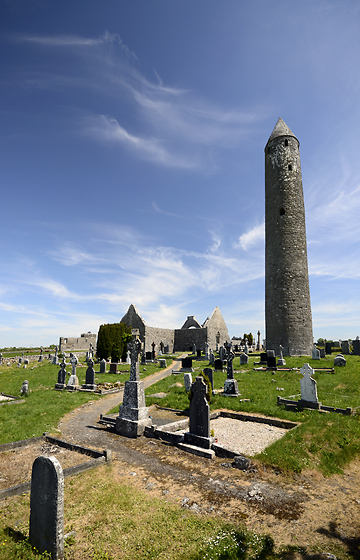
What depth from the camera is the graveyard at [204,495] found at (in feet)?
13.6

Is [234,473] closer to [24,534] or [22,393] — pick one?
[24,534]

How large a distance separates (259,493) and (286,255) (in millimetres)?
24616

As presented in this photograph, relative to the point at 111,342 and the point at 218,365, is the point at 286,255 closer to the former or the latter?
the point at 218,365

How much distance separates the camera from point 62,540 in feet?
12.8

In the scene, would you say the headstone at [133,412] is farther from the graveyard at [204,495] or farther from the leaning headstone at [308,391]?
the leaning headstone at [308,391]

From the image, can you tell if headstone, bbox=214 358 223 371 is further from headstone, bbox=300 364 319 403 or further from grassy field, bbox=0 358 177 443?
headstone, bbox=300 364 319 403

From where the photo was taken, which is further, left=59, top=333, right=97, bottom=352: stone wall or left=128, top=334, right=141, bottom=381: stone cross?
left=59, top=333, right=97, bottom=352: stone wall

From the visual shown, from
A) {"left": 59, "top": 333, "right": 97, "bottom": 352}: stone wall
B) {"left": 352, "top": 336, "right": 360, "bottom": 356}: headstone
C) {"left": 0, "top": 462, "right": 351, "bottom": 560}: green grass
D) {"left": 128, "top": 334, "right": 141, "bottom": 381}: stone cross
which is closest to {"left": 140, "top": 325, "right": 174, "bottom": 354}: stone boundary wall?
{"left": 59, "top": 333, "right": 97, "bottom": 352}: stone wall

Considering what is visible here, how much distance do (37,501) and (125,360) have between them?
99.8 ft

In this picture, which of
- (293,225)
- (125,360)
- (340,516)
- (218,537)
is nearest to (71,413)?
(218,537)

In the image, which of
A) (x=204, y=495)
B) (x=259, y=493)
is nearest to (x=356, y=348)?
(x=259, y=493)

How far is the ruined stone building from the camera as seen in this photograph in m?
39.8

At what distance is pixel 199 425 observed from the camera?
8289 mm

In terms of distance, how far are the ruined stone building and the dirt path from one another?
31519 mm
